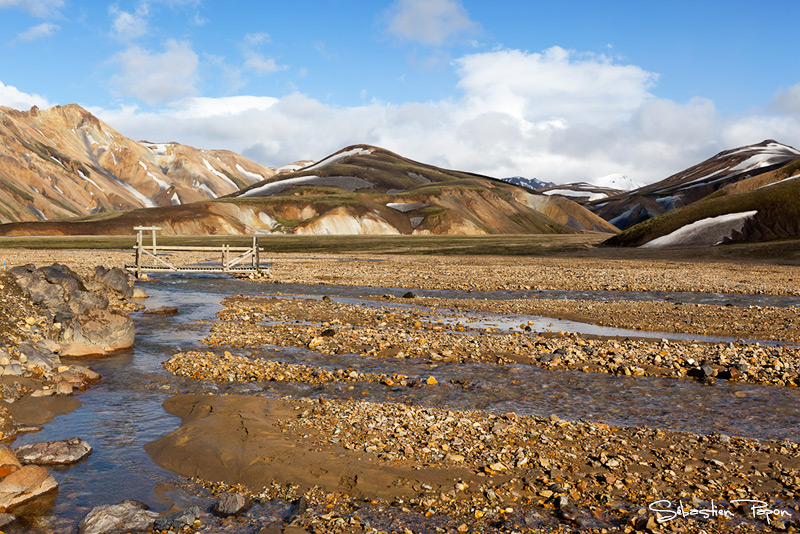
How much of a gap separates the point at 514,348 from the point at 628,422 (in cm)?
722

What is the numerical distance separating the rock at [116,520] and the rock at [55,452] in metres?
2.39

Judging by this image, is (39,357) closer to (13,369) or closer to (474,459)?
(13,369)

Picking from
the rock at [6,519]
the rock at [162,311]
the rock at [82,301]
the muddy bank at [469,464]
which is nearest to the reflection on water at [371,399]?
the rock at [6,519]

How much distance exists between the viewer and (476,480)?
9.34m

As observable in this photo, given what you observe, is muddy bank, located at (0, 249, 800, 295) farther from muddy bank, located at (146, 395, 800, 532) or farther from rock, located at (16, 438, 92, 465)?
rock, located at (16, 438, 92, 465)

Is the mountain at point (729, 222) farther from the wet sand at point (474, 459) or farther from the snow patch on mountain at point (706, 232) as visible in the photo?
the wet sand at point (474, 459)

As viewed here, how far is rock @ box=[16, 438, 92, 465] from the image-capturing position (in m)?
10.1

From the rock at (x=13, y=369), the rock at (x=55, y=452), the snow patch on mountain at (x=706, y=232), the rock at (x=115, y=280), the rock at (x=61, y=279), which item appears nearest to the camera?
the rock at (x=55, y=452)

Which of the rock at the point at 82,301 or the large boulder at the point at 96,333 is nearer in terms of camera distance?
the large boulder at the point at 96,333

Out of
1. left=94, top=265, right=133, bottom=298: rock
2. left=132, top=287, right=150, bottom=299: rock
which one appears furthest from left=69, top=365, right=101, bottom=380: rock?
left=132, top=287, right=150, bottom=299: rock

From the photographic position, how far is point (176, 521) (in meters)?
8.10

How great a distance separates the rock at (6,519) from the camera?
8.00m

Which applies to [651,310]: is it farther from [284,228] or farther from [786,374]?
[284,228]

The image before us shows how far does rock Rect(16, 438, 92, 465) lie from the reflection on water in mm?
219
